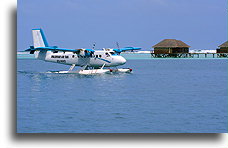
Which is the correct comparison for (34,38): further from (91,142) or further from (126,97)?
(91,142)

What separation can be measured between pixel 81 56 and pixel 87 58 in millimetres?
1048

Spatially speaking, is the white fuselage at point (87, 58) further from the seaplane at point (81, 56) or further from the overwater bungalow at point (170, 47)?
the overwater bungalow at point (170, 47)

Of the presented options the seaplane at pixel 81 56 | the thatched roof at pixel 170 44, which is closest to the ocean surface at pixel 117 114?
the seaplane at pixel 81 56

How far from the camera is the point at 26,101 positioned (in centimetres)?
2747

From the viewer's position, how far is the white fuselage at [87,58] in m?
52.2

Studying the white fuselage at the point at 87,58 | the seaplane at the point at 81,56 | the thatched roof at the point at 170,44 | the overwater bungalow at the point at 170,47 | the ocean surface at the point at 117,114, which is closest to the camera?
the ocean surface at the point at 117,114

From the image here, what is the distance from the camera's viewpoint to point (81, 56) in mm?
54906

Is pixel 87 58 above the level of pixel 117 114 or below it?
above

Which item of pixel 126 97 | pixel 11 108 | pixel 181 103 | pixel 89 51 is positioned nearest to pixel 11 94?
pixel 11 108

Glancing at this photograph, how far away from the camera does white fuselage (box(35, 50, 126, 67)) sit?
2053 inches

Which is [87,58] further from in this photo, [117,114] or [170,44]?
[170,44]

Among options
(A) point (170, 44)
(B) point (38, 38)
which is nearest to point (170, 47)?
(A) point (170, 44)

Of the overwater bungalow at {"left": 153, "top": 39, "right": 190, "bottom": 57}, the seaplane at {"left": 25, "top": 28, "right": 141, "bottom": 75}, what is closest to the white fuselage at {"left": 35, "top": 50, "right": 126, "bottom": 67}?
the seaplane at {"left": 25, "top": 28, "right": 141, "bottom": 75}

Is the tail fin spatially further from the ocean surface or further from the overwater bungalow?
the overwater bungalow
